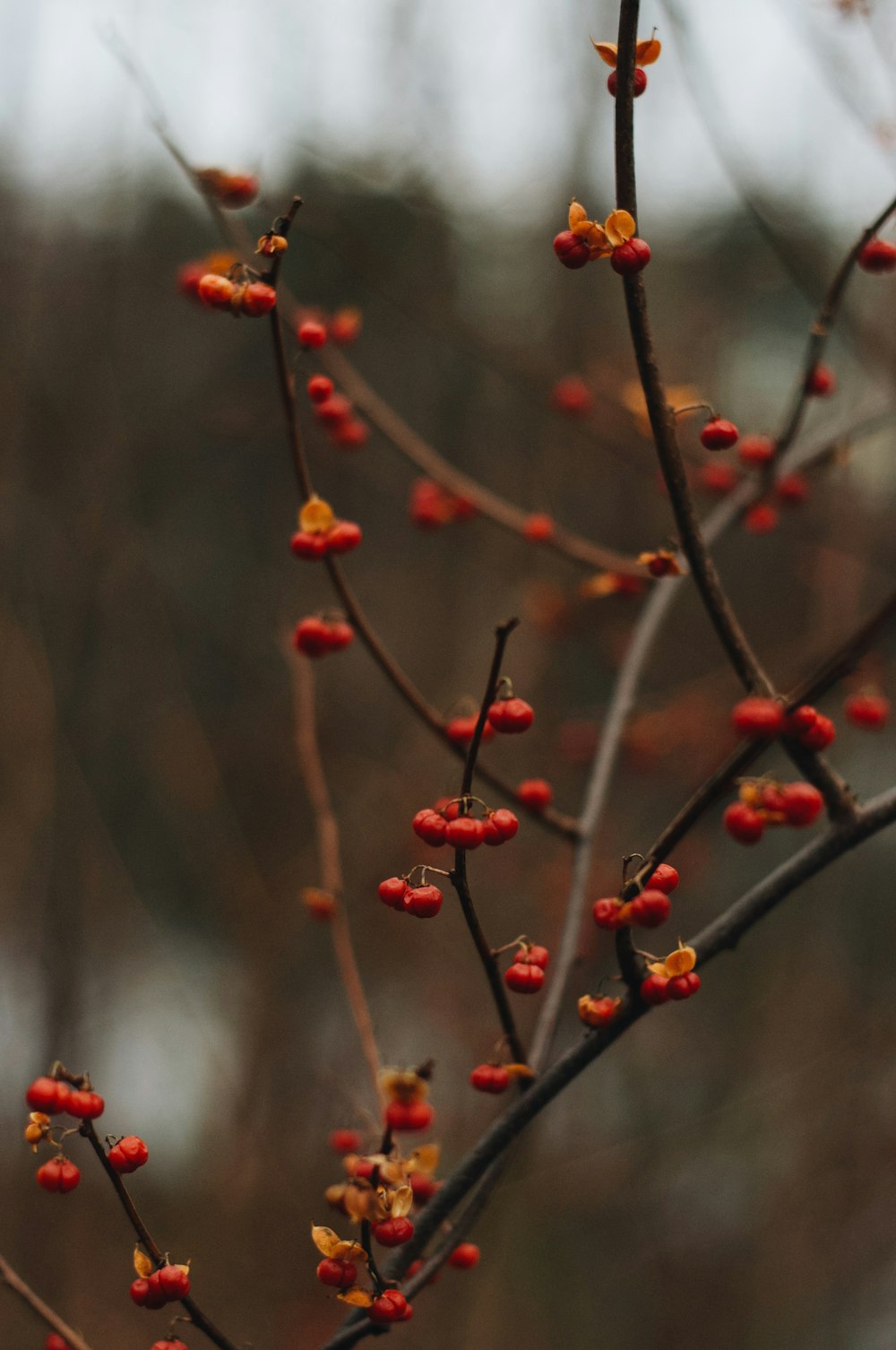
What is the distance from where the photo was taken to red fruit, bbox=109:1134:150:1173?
1.24 meters

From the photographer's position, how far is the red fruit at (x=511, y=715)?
52.6 inches

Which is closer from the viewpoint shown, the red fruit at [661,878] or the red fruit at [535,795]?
the red fruit at [661,878]

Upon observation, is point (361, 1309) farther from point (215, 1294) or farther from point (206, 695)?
point (206, 695)

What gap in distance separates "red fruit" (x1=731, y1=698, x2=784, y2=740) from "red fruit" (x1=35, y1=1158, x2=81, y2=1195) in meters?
1.05

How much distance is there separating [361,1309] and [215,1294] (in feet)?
13.7

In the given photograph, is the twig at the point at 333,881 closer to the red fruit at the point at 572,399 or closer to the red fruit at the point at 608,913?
the red fruit at the point at 608,913

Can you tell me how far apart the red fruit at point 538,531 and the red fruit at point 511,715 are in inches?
40.6

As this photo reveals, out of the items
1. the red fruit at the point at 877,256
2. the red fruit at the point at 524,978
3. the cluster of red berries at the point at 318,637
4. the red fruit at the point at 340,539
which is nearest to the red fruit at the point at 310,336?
the red fruit at the point at 340,539

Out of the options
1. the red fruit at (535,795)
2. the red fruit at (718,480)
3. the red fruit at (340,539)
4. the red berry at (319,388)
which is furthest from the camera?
the red fruit at (718,480)

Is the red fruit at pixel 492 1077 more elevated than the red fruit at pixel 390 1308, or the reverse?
the red fruit at pixel 492 1077

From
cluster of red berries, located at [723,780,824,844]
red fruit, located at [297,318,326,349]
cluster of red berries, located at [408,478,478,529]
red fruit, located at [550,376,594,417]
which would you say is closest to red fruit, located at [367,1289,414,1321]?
cluster of red berries, located at [723,780,824,844]

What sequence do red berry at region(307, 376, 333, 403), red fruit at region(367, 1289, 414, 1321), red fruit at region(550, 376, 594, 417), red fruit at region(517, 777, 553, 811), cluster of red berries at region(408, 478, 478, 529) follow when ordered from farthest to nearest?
red fruit at region(550, 376, 594, 417)
cluster of red berries at region(408, 478, 478, 529)
red fruit at region(517, 777, 553, 811)
red berry at region(307, 376, 333, 403)
red fruit at region(367, 1289, 414, 1321)

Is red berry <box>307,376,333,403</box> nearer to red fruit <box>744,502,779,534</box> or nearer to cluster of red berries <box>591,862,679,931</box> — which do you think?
cluster of red berries <box>591,862,679,931</box>

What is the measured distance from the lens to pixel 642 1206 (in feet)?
17.8
